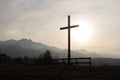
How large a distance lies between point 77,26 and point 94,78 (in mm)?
11956

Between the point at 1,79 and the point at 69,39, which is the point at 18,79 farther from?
the point at 69,39

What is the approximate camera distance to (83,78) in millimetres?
20641

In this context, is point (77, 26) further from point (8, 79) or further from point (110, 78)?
point (8, 79)

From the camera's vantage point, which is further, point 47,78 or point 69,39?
point 69,39

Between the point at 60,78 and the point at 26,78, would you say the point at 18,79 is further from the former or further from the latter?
the point at 60,78

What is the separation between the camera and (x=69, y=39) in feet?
102

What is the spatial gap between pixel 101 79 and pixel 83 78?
1.48 meters

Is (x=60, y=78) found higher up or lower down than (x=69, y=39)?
lower down

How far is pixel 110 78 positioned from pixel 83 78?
2286 millimetres

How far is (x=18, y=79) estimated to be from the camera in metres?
19.7

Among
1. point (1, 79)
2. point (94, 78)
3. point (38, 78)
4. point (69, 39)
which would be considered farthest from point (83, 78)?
point (69, 39)

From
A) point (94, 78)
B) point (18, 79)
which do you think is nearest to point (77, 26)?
point (94, 78)

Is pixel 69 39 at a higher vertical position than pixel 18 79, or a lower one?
higher

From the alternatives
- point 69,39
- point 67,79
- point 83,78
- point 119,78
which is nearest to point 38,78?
point 67,79
